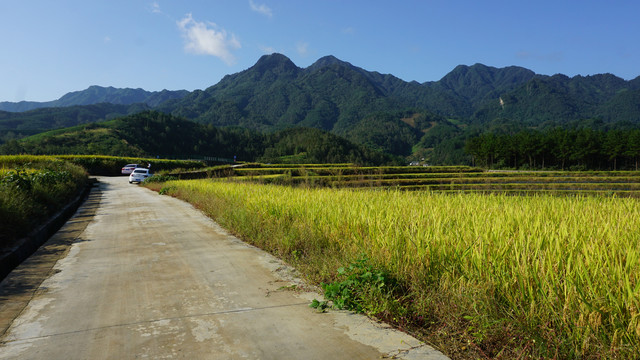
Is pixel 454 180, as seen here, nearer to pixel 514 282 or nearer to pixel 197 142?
pixel 514 282

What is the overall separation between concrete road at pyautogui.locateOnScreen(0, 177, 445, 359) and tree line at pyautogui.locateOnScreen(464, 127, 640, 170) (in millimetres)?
104017

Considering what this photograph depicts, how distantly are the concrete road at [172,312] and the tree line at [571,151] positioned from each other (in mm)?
104017

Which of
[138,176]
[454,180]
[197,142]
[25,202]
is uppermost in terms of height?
[197,142]

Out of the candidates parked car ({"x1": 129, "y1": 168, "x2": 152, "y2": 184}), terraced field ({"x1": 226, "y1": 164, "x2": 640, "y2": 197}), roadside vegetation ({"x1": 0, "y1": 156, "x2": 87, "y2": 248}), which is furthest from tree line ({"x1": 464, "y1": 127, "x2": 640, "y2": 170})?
roadside vegetation ({"x1": 0, "y1": 156, "x2": 87, "y2": 248})

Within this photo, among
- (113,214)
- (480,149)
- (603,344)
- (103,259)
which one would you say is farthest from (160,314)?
(480,149)

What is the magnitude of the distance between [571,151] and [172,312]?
11296 cm

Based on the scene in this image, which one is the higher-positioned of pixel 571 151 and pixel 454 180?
pixel 571 151

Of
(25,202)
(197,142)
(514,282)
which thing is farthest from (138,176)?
(197,142)

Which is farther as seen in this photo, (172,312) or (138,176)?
(138,176)

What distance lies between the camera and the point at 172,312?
4020 millimetres

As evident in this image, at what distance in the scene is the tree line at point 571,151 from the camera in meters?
92.5

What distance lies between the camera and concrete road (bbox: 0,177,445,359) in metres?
3.19

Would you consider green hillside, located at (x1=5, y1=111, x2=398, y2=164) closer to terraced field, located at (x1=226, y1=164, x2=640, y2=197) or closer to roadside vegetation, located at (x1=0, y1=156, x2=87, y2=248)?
terraced field, located at (x1=226, y1=164, x2=640, y2=197)

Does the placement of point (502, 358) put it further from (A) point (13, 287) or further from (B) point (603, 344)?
(A) point (13, 287)
